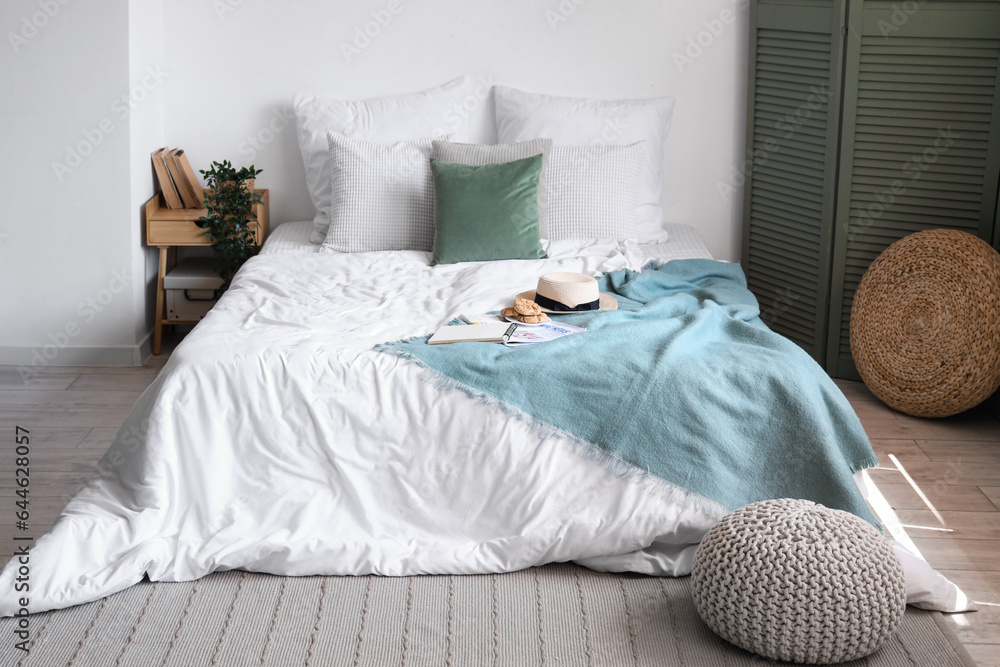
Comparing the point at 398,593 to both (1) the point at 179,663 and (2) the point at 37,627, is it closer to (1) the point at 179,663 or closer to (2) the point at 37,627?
(1) the point at 179,663

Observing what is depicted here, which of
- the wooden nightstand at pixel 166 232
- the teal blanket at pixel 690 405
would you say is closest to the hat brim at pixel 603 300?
the teal blanket at pixel 690 405

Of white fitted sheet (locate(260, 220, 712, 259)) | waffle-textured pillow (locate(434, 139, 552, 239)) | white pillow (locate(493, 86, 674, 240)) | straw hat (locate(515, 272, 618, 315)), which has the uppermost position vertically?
white pillow (locate(493, 86, 674, 240))

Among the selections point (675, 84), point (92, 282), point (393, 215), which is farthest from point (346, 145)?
point (675, 84)

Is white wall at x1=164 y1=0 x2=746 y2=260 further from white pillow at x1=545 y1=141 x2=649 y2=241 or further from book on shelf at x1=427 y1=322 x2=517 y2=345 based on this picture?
book on shelf at x1=427 y1=322 x2=517 y2=345

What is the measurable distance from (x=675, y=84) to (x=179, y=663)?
3.00 m

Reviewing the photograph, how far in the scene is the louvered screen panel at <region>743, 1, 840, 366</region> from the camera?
11.4 feet

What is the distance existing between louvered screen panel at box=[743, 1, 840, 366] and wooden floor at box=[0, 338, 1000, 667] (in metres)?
0.42

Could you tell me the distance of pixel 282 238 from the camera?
367cm

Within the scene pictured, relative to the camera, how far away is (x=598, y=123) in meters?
3.74
